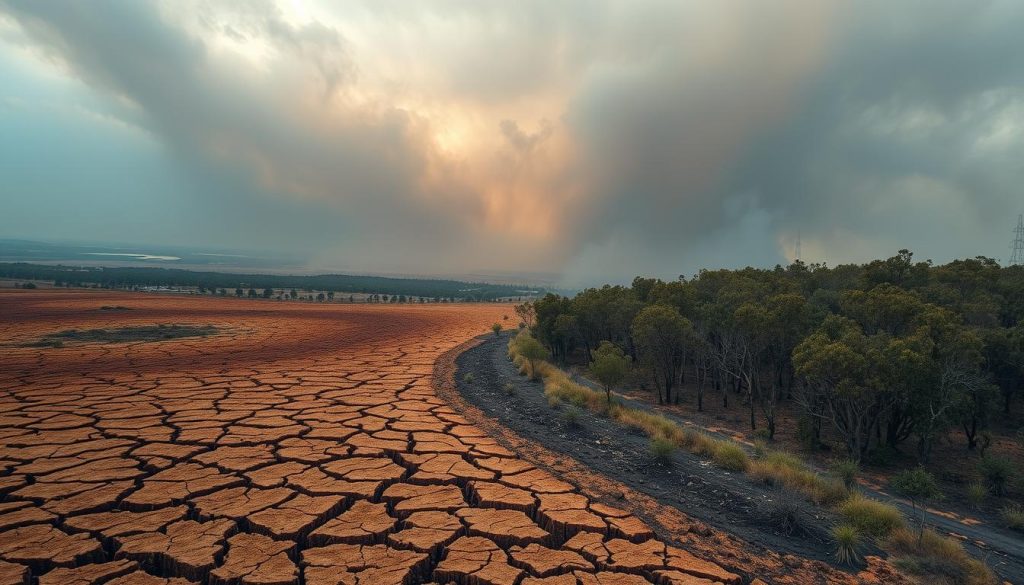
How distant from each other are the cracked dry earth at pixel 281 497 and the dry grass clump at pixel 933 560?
2.92 meters

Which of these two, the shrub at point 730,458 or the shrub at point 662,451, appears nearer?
the shrub at point 662,451

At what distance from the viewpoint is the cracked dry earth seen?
5543mm

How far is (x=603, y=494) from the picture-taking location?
796 cm

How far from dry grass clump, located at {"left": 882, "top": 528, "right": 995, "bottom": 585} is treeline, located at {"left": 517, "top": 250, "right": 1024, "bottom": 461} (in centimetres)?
783

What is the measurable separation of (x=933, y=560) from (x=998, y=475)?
9.58 metres

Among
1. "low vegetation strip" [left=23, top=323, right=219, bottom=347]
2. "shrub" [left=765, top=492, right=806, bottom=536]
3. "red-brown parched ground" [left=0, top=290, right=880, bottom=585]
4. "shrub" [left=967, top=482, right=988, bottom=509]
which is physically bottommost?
"shrub" [left=967, top=482, right=988, bottom=509]

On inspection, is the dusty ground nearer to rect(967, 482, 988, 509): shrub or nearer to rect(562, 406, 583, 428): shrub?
rect(562, 406, 583, 428): shrub

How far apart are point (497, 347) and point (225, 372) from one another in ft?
49.0

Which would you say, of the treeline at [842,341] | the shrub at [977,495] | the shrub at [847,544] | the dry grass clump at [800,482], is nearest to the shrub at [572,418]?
the dry grass clump at [800,482]

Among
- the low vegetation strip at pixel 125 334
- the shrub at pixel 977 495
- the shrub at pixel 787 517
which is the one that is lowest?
the shrub at pixel 977 495

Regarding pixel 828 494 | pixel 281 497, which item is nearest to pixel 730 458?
pixel 828 494

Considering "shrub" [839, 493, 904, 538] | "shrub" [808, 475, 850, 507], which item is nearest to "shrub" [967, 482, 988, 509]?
"shrub" [808, 475, 850, 507]

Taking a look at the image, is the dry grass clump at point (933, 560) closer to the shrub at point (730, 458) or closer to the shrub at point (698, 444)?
the shrub at point (730, 458)

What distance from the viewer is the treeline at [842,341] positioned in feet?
46.8
